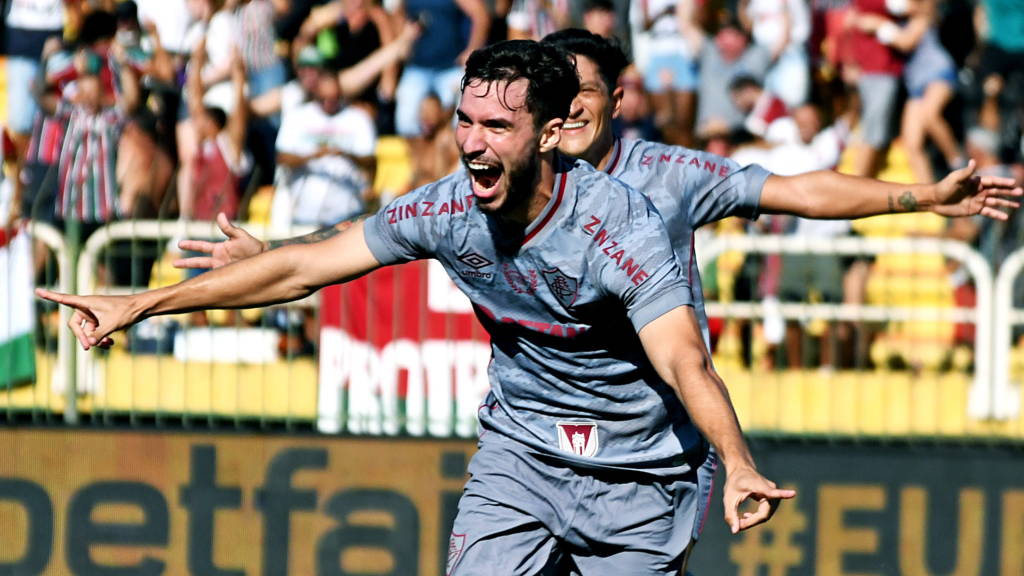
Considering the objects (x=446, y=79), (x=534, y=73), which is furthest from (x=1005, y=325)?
(x=446, y=79)

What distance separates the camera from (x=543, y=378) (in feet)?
13.8

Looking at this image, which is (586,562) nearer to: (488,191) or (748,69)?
(488,191)

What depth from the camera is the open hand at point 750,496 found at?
325 centimetres

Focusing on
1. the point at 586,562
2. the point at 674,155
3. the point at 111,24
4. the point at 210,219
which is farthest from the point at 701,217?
the point at 111,24

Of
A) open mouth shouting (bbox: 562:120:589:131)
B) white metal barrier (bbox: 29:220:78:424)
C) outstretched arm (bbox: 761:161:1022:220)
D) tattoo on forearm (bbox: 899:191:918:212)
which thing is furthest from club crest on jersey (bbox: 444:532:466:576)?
white metal barrier (bbox: 29:220:78:424)

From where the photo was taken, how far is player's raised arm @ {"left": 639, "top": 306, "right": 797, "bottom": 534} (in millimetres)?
3285

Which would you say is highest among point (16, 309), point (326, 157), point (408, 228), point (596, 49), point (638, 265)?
point (596, 49)

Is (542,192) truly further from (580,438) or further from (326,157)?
(326,157)

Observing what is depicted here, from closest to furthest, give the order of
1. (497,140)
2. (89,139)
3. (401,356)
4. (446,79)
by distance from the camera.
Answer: (497,140) < (401,356) < (89,139) < (446,79)

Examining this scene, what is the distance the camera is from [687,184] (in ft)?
15.5

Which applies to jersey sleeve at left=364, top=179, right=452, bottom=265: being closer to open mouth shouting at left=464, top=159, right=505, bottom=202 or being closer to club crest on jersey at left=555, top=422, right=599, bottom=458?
open mouth shouting at left=464, top=159, right=505, bottom=202

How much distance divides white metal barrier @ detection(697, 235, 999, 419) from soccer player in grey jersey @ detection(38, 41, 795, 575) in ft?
8.38

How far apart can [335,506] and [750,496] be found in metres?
4.06

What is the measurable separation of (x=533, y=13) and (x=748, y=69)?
150 centimetres
